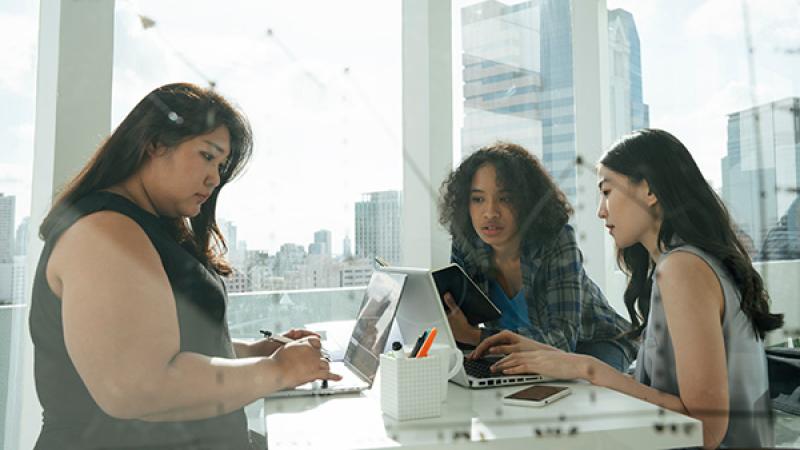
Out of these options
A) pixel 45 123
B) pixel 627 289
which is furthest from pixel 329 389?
pixel 45 123

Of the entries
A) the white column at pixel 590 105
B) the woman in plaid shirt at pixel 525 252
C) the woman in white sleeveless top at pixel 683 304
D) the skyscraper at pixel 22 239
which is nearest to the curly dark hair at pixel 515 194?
the woman in plaid shirt at pixel 525 252

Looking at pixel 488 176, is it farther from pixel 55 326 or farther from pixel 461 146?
pixel 55 326

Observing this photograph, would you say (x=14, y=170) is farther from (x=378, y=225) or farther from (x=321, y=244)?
(x=378, y=225)

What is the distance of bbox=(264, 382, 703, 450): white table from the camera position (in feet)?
1.60

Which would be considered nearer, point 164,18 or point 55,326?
point 55,326

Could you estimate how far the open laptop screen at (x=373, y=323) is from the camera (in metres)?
0.68

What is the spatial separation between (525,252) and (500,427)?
62cm

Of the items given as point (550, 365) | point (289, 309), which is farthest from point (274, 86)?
point (550, 365)

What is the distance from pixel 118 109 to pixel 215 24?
0.79ft

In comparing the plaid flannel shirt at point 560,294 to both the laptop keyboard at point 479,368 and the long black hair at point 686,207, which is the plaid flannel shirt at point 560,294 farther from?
the long black hair at point 686,207

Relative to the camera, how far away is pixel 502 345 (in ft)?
2.34

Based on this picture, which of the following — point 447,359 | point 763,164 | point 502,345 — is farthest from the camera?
point 502,345

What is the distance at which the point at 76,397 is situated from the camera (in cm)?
60

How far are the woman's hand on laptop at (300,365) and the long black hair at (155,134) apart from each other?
9.6 inches
